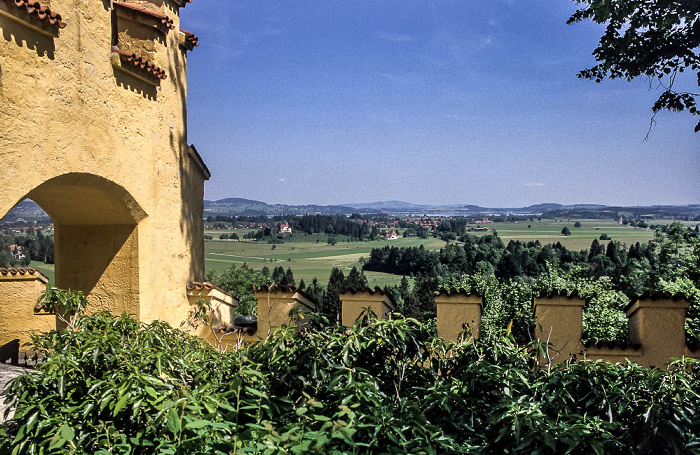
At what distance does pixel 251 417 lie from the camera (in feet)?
8.57

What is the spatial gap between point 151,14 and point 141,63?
71cm

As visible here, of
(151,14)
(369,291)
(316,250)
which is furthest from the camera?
(316,250)

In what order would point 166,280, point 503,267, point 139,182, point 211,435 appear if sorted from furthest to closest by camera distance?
point 503,267
point 166,280
point 139,182
point 211,435

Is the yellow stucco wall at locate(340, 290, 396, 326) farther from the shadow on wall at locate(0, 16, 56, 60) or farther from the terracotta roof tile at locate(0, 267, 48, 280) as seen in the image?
the terracotta roof tile at locate(0, 267, 48, 280)

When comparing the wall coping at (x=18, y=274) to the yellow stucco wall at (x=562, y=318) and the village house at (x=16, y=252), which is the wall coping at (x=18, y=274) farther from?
the yellow stucco wall at (x=562, y=318)

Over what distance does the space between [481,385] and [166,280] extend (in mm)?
4477

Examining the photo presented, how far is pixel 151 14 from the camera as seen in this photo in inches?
217

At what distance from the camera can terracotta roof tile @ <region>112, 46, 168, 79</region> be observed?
5.01 metres

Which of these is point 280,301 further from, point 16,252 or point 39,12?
point 16,252

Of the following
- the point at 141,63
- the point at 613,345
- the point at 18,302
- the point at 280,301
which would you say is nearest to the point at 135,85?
the point at 141,63

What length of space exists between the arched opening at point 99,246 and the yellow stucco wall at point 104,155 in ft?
0.04

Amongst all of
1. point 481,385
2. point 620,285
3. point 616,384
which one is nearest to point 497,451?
point 481,385

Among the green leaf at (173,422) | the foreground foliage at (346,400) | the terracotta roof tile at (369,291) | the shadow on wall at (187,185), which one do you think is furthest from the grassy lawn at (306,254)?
the green leaf at (173,422)

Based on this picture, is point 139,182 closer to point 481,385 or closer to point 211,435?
point 211,435
